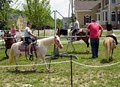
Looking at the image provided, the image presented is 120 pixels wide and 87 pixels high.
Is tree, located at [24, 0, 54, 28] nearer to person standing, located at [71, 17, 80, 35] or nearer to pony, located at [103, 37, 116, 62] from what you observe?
person standing, located at [71, 17, 80, 35]

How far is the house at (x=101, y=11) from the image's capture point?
6431cm

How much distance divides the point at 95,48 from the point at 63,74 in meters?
5.22

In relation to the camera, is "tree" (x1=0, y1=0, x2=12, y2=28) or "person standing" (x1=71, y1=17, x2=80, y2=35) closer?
"person standing" (x1=71, y1=17, x2=80, y2=35)

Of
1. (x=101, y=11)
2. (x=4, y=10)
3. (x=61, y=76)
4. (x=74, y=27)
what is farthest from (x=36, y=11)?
(x=61, y=76)

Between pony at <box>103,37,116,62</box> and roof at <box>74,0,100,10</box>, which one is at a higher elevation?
roof at <box>74,0,100,10</box>

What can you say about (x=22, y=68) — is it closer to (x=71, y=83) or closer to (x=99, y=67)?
(x=99, y=67)

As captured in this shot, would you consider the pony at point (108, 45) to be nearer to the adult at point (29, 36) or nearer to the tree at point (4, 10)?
the adult at point (29, 36)

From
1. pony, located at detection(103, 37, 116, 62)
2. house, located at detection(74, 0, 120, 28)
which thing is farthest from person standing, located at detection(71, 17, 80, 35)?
house, located at detection(74, 0, 120, 28)

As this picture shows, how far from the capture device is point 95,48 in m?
17.8

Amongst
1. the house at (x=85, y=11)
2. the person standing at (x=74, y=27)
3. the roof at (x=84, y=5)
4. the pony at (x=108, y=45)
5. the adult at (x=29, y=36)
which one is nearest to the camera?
the adult at (x=29, y=36)

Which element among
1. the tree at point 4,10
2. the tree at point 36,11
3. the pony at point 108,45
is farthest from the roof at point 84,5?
the pony at point 108,45

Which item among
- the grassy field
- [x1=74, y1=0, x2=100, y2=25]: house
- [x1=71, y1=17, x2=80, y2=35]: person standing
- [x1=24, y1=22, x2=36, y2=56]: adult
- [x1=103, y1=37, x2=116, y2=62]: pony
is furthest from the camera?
[x1=74, y1=0, x2=100, y2=25]: house

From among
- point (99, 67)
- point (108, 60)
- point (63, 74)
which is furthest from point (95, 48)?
point (63, 74)

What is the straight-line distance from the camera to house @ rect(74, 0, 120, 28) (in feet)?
211
